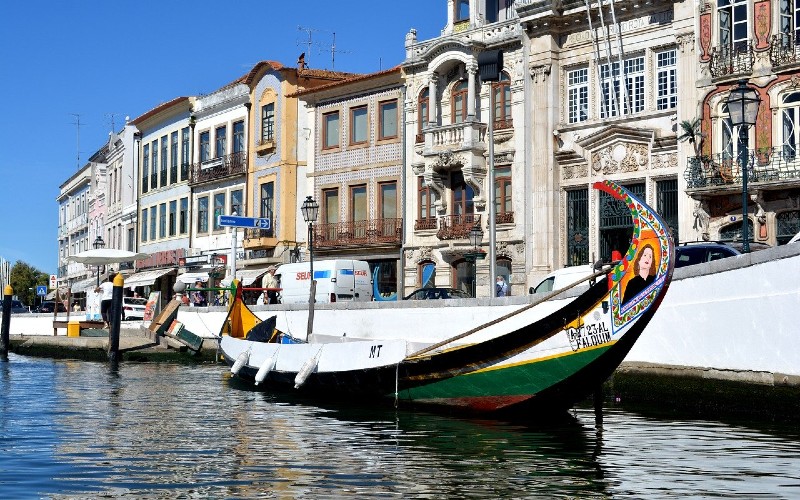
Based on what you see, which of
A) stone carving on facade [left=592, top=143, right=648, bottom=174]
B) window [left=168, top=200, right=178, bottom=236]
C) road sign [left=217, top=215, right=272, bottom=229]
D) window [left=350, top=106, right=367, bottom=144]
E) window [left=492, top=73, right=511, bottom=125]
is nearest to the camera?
stone carving on facade [left=592, top=143, right=648, bottom=174]

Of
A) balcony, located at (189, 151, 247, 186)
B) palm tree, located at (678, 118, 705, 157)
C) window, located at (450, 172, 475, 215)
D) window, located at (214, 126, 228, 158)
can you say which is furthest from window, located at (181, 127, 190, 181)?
palm tree, located at (678, 118, 705, 157)

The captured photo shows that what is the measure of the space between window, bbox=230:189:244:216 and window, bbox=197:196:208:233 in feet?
8.40

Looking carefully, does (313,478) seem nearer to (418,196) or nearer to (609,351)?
(609,351)

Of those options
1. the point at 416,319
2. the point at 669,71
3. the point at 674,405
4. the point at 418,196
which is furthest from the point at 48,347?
the point at 674,405

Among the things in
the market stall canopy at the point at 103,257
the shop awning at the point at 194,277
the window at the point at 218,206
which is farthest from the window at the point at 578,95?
the shop awning at the point at 194,277

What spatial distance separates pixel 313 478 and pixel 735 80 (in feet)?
74.8

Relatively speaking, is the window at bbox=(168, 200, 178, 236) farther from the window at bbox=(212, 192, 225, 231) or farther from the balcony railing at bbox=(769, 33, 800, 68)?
the balcony railing at bbox=(769, 33, 800, 68)

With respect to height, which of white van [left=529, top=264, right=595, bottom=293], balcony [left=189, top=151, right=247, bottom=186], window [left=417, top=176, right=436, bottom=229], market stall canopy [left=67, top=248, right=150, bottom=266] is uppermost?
balcony [left=189, top=151, right=247, bottom=186]

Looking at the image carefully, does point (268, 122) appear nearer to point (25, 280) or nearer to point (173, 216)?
point (173, 216)

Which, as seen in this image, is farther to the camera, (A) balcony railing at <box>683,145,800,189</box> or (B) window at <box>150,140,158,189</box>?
(B) window at <box>150,140,158,189</box>

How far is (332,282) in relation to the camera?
3700 centimetres

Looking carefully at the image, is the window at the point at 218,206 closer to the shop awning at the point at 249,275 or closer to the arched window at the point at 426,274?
the shop awning at the point at 249,275

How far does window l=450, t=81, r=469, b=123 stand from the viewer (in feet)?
128

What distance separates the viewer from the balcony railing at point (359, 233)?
41312 millimetres
